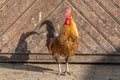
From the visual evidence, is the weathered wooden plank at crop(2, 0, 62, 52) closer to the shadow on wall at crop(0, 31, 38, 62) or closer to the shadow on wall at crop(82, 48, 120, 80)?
the shadow on wall at crop(0, 31, 38, 62)

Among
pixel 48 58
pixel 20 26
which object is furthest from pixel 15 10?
pixel 48 58

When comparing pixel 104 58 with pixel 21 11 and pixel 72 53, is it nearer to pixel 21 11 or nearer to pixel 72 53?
pixel 72 53

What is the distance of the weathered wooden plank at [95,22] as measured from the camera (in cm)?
755

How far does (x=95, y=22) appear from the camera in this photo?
7566 millimetres

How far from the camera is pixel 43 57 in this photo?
7.68 metres

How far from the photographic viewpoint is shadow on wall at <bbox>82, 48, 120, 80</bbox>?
702cm

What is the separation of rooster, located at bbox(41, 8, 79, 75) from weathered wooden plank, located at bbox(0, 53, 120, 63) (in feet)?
1.24

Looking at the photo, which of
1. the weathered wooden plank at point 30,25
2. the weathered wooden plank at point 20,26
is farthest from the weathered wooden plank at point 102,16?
the weathered wooden plank at point 20,26

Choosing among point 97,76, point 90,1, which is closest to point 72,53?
point 97,76

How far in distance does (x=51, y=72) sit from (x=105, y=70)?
876 millimetres

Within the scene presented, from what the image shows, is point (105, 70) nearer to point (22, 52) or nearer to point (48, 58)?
point (48, 58)

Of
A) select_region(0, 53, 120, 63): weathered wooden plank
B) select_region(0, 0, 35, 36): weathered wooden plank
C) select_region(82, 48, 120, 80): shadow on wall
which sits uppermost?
select_region(0, 0, 35, 36): weathered wooden plank

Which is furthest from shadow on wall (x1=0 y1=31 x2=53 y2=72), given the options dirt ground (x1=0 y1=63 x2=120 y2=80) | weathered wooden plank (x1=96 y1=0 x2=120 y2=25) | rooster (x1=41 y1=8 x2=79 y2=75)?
weathered wooden plank (x1=96 y1=0 x2=120 y2=25)

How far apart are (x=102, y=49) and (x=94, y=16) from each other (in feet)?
1.85
